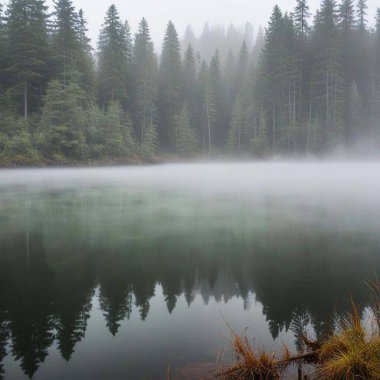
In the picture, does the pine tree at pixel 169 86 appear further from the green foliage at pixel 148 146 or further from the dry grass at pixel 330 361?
the dry grass at pixel 330 361

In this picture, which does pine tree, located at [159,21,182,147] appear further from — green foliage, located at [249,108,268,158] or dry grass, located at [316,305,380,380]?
dry grass, located at [316,305,380,380]

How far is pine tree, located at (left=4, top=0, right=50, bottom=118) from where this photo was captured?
36844 millimetres

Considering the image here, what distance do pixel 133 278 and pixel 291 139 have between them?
139 feet

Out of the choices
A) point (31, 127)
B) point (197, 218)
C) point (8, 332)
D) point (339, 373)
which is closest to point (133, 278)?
point (8, 332)

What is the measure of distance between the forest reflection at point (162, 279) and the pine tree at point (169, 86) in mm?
44191

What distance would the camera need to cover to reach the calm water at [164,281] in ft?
14.8

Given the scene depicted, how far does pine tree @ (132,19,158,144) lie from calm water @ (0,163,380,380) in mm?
34523

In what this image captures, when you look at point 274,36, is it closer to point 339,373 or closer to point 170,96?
point 170,96

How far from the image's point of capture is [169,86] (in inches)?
2125

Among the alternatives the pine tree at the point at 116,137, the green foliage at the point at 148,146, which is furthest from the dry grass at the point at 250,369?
the green foliage at the point at 148,146

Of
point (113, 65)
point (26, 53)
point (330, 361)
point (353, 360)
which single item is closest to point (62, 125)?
point (26, 53)

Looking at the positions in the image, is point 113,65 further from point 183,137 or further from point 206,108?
point 206,108

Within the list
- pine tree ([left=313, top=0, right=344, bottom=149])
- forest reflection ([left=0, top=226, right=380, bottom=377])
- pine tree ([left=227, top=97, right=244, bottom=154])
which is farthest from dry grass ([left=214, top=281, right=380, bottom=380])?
pine tree ([left=227, top=97, right=244, bottom=154])

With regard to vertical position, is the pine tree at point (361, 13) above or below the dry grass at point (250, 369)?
above
